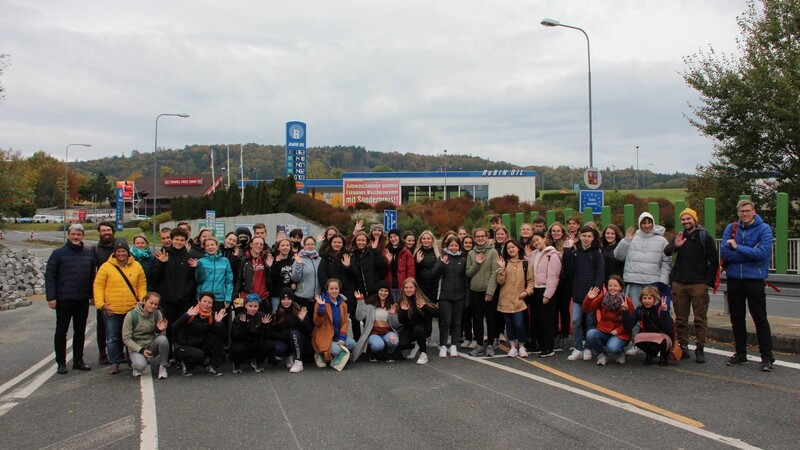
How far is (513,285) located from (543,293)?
17.6 inches

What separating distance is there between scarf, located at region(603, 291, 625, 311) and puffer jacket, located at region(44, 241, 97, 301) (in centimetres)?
689

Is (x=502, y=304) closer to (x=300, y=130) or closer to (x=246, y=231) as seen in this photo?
(x=246, y=231)

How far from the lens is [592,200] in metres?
16.9

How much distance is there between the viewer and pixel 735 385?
21.9 feet

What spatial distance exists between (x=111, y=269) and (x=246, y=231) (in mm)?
2174

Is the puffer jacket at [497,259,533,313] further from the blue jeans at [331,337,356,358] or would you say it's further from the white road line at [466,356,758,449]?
the blue jeans at [331,337,356,358]

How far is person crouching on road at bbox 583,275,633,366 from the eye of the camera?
312 inches

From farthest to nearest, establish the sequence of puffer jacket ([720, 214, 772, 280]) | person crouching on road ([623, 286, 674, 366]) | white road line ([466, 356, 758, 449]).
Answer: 1. person crouching on road ([623, 286, 674, 366])
2. puffer jacket ([720, 214, 772, 280])
3. white road line ([466, 356, 758, 449])

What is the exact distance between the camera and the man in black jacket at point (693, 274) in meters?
7.79

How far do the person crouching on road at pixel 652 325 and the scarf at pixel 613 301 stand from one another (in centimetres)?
14

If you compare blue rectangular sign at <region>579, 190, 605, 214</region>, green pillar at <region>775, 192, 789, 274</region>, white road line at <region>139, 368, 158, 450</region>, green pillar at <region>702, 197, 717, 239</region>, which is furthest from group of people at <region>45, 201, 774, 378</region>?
blue rectangular sign at <region>579, 190, 605, 214</region>

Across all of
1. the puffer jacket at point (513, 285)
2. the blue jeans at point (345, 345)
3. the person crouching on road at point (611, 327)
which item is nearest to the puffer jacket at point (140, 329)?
the blue jeans at point (345, 345)

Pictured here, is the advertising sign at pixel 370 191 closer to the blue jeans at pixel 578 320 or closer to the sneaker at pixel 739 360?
the blue jeans at pixel 578 320

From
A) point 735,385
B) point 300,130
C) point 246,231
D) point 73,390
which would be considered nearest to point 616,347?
point 735,385
